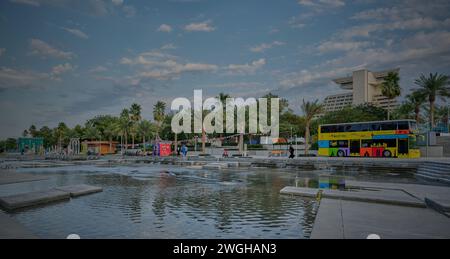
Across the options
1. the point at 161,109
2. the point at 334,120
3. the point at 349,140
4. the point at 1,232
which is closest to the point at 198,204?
the point at 1,232

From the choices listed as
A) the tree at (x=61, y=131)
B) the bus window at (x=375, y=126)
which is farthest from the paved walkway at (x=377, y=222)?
the tree at (x=61, y=131)

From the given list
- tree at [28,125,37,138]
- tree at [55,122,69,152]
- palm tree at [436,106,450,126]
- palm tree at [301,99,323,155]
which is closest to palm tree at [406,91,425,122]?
palm tree at [301,99,323,155]

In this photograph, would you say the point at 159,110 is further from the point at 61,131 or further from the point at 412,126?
the point at 412,126

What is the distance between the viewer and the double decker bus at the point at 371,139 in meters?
32.7

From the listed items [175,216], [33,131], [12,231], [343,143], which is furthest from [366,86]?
[12,231]

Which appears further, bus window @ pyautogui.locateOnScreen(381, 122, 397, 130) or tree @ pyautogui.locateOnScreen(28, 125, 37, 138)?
tree @ pyautogui.locateOnScreen(28, 125, 37, 138)

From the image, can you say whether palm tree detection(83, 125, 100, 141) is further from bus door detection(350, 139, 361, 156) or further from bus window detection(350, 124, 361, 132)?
bus window detection(350, 124, 361, 132)

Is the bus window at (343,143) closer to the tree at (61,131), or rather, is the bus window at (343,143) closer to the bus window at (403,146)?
the bus window at (403,146)

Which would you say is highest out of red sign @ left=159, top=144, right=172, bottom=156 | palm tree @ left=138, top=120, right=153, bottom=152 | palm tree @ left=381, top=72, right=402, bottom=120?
palm tree @ left=381, top=72, right=402, bottom=120

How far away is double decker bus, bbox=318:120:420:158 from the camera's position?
107 ft

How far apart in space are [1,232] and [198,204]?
17.3ft

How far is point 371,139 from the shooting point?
116ft

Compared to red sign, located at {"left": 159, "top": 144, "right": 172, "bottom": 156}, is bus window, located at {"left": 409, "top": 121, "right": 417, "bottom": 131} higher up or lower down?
higher up
